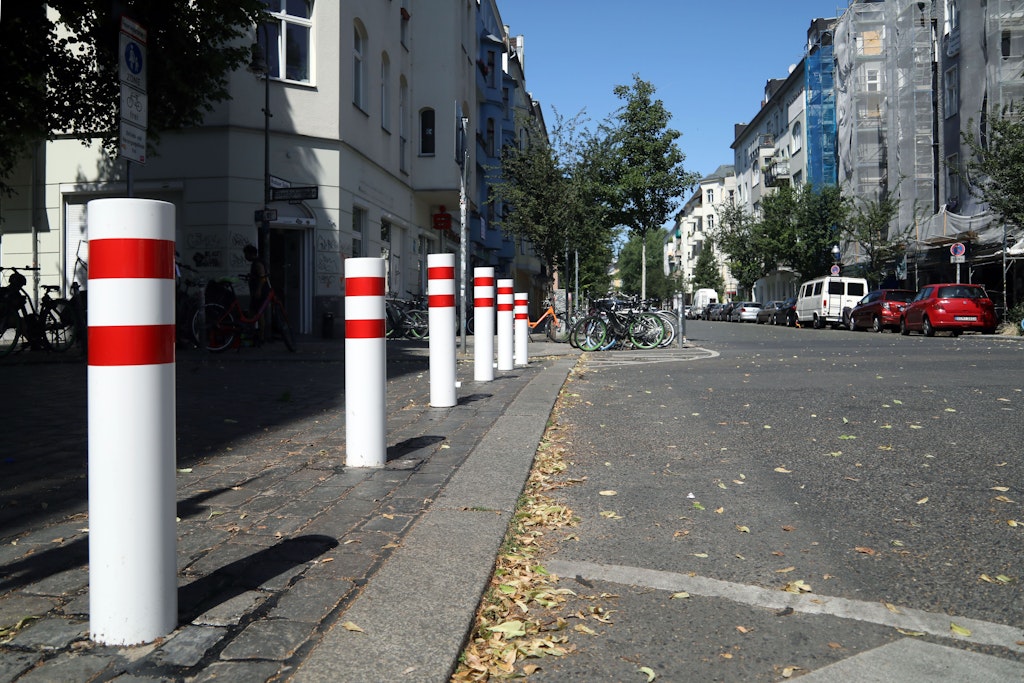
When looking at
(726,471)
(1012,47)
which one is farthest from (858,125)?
(726,471)

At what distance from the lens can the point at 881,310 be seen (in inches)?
1227

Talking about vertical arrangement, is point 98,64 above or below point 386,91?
below

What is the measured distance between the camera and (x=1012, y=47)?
114 feet

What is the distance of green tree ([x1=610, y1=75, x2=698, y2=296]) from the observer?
24.6 meters

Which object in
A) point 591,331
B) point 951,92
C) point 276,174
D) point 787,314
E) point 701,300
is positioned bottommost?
point 591,331

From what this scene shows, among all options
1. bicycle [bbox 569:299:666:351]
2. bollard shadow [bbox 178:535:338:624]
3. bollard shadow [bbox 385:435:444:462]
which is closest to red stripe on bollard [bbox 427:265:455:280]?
bollard shadow [bbox 385:435:444:462]

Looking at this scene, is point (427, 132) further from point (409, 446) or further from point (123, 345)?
point (123, 345)

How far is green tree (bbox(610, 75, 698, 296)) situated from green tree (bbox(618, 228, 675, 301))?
99925 millimetres

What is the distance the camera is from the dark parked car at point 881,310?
101ft

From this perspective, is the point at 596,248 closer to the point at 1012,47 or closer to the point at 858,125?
the point at 1012,47

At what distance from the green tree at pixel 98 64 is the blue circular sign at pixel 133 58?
574cm

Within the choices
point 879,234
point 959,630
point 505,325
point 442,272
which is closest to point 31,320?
point 505,325

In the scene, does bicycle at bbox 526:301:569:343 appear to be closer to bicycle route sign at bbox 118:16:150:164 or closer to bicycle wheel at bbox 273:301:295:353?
bicycle wheel at bbox 273:301:295:353

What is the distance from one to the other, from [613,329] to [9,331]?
1010 centimetres
